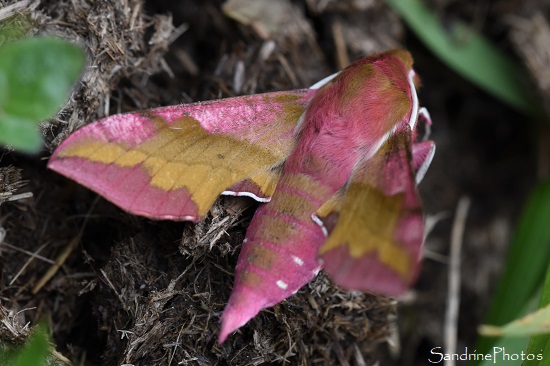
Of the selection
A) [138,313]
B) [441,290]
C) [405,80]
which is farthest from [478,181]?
[138,313]

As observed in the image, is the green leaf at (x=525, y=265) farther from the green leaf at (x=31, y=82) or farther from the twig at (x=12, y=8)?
the twig at (x=12, y=8)

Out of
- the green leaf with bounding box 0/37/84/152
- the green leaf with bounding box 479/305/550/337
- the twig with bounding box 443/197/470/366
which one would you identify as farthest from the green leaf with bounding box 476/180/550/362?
the green leaf with bounding box 0/37/84/152

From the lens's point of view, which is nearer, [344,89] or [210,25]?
[344,89]

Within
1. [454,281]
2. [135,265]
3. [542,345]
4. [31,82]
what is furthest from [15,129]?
[454,281]

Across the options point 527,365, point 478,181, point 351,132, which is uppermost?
point 351,132

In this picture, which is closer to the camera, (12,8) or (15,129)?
(15,129)

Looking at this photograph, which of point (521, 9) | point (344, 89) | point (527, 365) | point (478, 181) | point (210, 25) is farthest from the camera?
point (478, 181)

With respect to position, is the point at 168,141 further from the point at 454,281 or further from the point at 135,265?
the point at 454,281

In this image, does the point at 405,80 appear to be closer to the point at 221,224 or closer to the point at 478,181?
the point at 221,224
